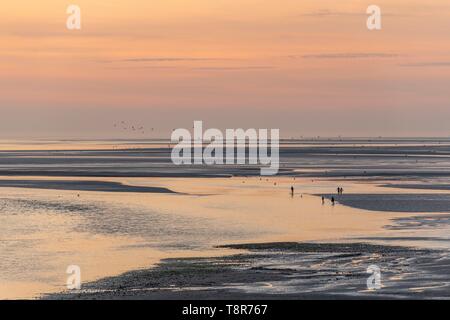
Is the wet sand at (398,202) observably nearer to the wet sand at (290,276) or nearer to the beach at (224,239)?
the beach at (224,239)

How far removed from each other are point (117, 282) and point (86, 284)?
102 cm

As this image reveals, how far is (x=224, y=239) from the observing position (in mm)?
40469

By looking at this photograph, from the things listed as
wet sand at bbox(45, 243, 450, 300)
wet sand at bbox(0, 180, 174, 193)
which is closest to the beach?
wet sand at bbox(45, 243, 450, 300)

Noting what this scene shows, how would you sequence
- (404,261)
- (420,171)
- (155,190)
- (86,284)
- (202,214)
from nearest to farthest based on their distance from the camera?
(86,284), (404,261), (202,214), (155,190), (420,171)

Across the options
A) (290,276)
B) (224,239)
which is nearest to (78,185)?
(224,239)

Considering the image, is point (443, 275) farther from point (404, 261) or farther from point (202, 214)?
point (202, 214)

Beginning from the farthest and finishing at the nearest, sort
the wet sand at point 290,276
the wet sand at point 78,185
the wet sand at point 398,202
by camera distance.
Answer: the wet sand at point 78,185
the wet sand at point 398,202
the wet sand at point 290,276

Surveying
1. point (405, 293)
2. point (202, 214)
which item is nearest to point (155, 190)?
point (202, 214)

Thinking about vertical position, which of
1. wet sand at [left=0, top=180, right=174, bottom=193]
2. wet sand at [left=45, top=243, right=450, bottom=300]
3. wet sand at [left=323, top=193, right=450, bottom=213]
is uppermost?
wet sand at [left=0, top=180, right=174, bottom=193]

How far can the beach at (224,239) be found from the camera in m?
29.2

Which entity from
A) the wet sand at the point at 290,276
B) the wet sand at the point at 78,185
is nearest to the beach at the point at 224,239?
the wet sand at the point at 290,276

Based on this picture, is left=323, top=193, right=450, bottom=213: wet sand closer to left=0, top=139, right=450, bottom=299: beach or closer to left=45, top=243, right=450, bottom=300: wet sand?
left=0, top=139, right=450, bottom=299: beach

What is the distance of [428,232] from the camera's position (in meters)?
42.2

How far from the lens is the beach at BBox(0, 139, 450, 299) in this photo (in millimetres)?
29188
